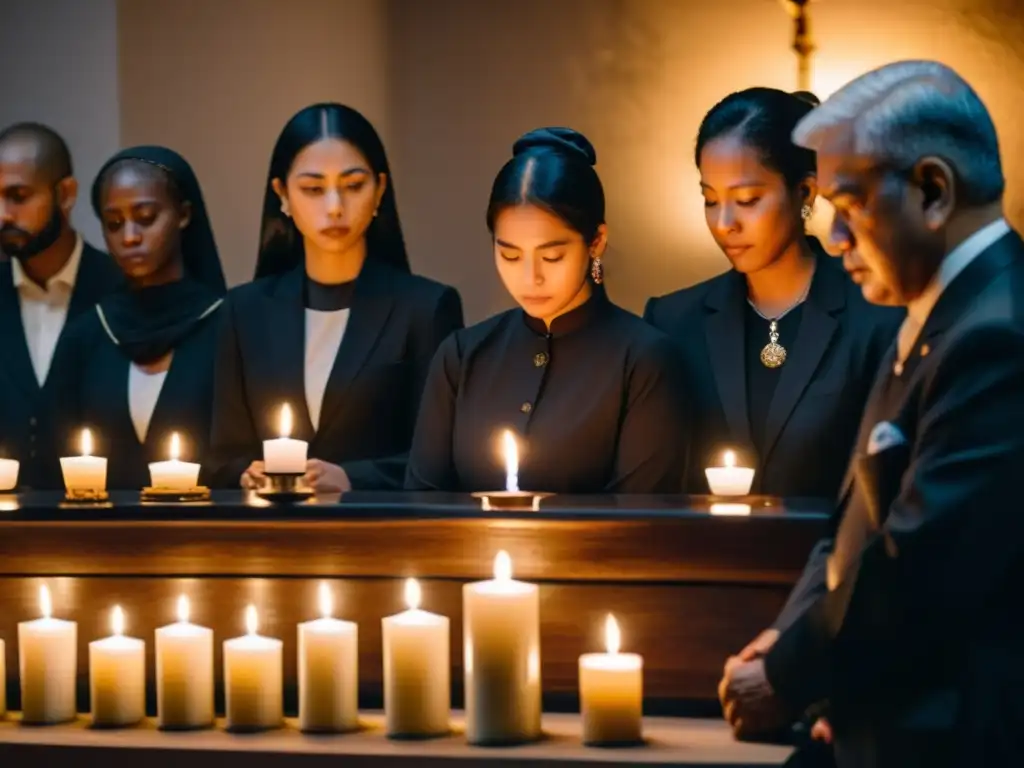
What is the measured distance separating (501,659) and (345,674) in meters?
0.28

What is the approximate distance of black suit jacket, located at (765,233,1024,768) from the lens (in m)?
2.17

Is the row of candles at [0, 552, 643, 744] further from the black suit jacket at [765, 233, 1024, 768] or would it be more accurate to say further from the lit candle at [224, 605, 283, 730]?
the black suit jacket at [765, 233, 1024, 768]

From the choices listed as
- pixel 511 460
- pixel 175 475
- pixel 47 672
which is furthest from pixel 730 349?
pixel 47 672

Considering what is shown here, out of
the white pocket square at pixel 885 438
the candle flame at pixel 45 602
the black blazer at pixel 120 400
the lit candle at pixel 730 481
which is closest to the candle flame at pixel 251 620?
the candle flame at pixel 45 602

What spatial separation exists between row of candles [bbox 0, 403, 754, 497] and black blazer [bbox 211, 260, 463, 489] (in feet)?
3.10

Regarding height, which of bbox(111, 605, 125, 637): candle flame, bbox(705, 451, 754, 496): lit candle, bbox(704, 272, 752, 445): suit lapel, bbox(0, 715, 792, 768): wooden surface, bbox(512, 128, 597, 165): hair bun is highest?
bbox(512, 128, 597, 165): hair bun

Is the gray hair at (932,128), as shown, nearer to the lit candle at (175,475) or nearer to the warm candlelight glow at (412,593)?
the warm candlelight glow at (412,593)

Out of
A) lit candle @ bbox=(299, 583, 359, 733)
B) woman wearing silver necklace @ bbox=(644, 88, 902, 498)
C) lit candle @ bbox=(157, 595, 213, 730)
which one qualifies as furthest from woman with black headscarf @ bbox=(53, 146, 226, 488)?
lit candle @ bbox=(299, 583, 359, 733)

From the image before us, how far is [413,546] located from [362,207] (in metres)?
1.62

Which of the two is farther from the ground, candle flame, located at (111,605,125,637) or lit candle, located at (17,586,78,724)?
candle flame, located at (111,605,125,637)

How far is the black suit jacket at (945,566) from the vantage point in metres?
2.17

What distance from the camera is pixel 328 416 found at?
14.3 feet

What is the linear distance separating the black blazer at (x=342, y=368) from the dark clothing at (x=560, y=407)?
578 millimetres

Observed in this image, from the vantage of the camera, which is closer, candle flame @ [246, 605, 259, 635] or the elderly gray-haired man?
the elderly gray-haired man
